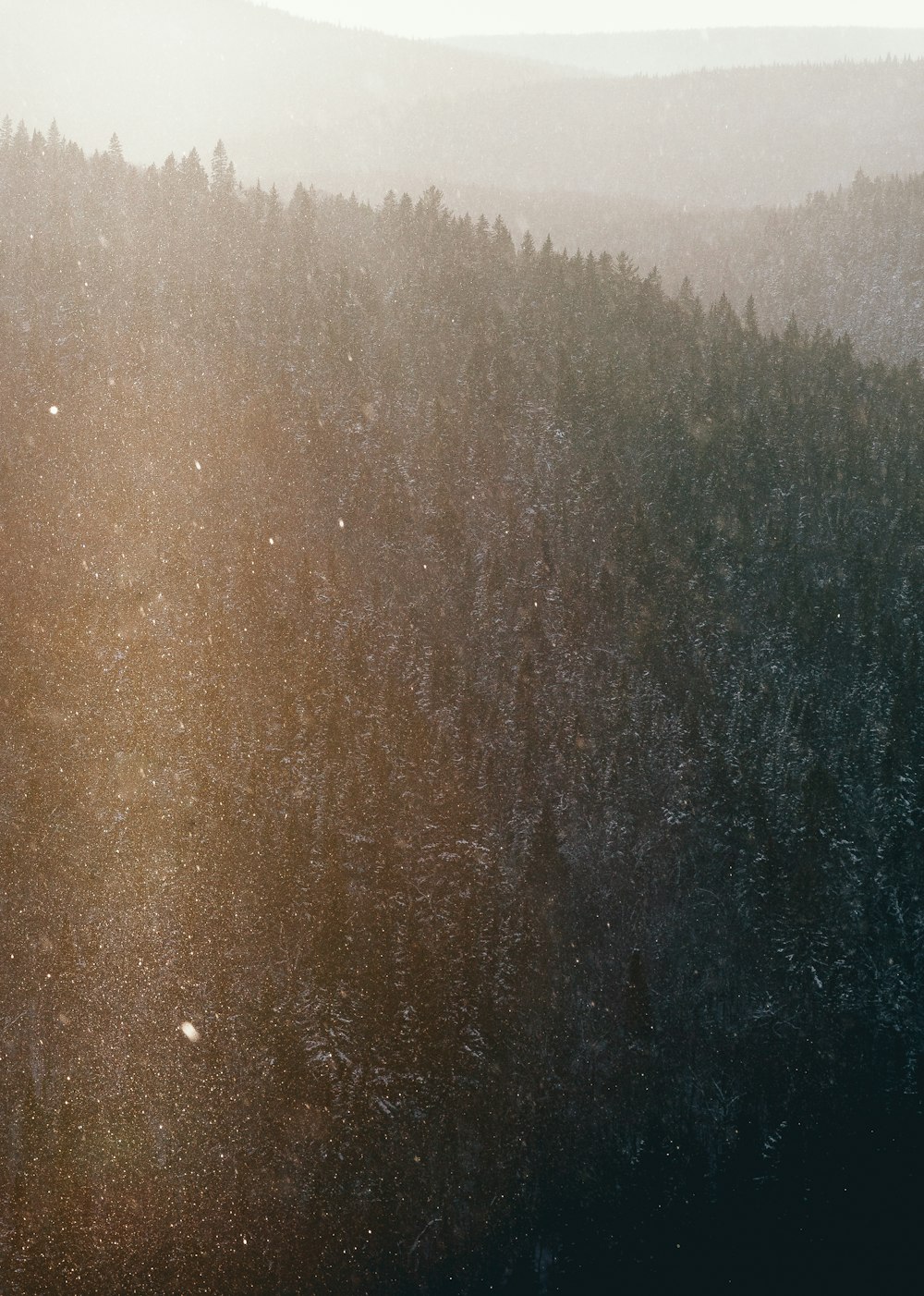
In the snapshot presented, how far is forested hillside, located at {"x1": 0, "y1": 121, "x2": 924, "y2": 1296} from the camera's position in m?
Result: 54.2

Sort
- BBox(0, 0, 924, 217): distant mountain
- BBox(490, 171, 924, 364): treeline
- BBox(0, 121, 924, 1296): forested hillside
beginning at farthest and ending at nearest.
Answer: BBox(0, 0, 924, 217): distant mountain
BBox(490, 171, 924, 364): treeline
BBox(0, 121, 924, 1296): forested hillside

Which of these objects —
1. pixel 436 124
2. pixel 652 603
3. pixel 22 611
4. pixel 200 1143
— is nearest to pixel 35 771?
pixel 22 611

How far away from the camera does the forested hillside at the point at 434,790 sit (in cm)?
5422

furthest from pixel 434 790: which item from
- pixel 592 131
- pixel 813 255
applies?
pixel 592 131

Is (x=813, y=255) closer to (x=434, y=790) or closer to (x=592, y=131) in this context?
(x=592, y=131)

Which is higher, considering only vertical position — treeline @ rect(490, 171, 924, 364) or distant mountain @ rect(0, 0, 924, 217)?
distant mountain @ rect(0, 0, 924, 217)

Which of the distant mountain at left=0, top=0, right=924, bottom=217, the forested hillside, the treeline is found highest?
the distant mountain at left=0, top=0, right=924, bottom=217

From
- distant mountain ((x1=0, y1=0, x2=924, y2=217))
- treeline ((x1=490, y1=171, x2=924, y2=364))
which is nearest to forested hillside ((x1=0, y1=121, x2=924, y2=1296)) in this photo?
treeline ((x1=490, y1=171, x2=924, y2=364))

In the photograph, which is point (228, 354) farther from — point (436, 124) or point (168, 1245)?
point (436, 124)

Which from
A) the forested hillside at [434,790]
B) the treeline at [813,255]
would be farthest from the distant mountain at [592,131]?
the forested hillside at [434,790]

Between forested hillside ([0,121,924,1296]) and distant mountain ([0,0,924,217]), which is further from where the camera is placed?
distant mountain ([0,0,924,217])

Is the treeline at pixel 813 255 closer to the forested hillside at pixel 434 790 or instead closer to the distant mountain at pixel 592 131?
the forested hillside at pixel 434 790

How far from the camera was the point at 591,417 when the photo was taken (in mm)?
78938

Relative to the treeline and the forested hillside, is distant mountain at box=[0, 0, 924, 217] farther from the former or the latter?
the forested hillside
